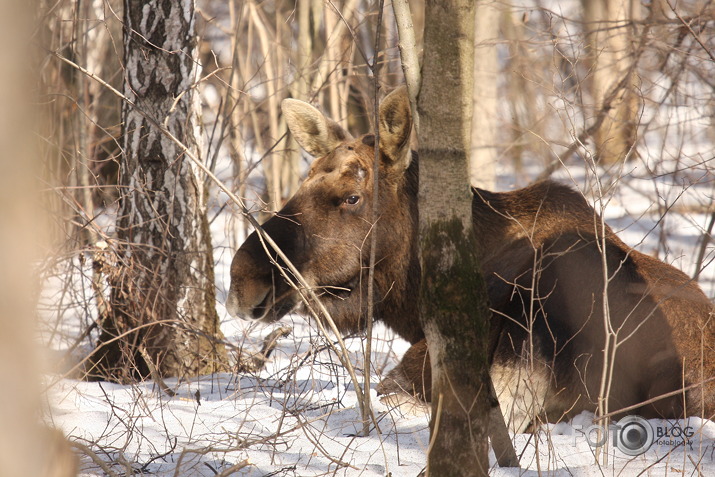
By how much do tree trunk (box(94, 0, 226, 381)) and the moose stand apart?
35.9 inches

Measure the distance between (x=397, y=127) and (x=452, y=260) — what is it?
1.72m

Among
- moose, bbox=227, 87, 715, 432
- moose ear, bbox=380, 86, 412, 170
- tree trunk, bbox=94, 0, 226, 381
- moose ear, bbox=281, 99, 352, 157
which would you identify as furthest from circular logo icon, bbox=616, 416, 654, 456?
tree trunk, bbox=94, 0, 226, 381

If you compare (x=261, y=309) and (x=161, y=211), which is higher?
(x=161, y=211)

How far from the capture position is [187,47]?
17.4 feet

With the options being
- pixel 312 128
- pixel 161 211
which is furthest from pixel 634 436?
pixel 161 211

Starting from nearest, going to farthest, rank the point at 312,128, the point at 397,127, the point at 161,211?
1. the point at 397,127
2. the point at 312,128
3. the point at 161,211

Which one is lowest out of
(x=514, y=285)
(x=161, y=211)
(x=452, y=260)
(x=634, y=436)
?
(x=634, y=436)

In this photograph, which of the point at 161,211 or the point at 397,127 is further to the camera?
the point at 161,211

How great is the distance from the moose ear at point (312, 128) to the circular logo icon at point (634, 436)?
2451mm

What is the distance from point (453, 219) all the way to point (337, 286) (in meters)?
1.75

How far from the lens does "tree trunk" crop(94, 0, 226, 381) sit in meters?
5.18

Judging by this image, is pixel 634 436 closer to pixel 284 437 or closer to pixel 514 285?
pixel 514 285

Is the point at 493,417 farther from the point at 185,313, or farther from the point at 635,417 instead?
the point at 185,313

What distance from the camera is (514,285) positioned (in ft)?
13.4
